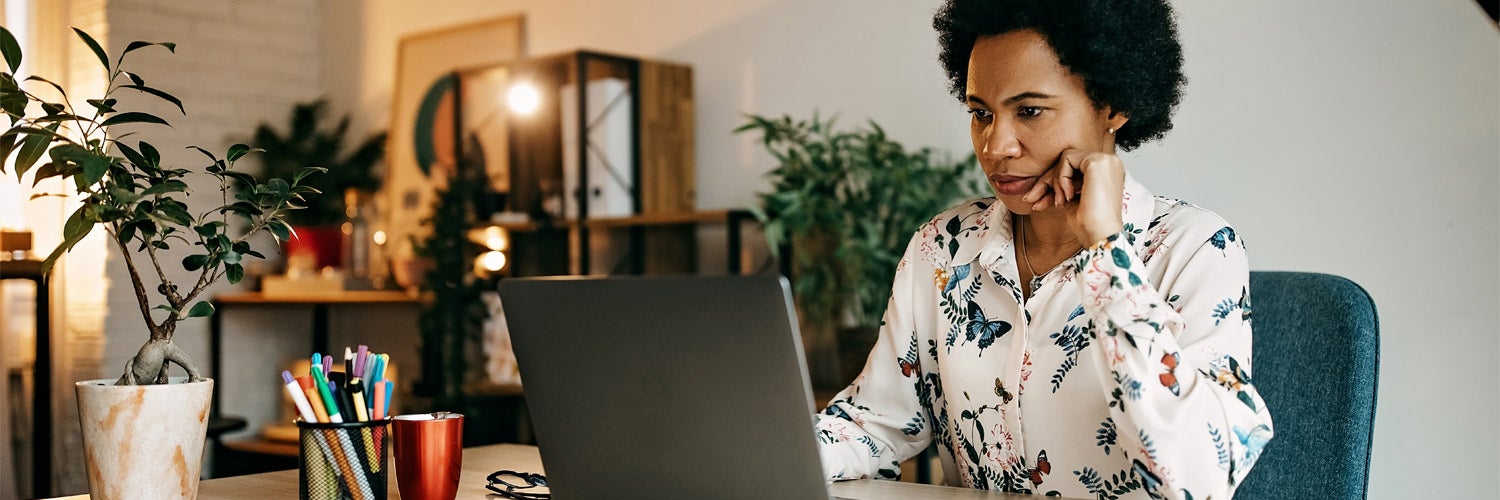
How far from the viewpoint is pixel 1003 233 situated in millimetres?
1573

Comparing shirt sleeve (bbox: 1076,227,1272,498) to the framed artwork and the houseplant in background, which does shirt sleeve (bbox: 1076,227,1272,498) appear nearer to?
the houseplant in background

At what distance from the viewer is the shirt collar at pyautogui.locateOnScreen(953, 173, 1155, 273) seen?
144 centimetres

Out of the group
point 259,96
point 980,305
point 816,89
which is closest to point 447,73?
point 259,96

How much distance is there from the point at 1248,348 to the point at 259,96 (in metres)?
3.69

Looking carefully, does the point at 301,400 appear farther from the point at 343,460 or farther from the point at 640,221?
the point at 640,221

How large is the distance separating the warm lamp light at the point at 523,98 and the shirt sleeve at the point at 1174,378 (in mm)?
2144

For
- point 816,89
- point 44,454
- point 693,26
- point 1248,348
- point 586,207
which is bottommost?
point 44,454

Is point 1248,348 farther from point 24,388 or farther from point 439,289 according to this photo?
point 24,388

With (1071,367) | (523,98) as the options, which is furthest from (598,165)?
(1071,367)

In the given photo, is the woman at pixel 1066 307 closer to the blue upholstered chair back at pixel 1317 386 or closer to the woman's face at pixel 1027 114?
the woman's face at pixel 1027 114

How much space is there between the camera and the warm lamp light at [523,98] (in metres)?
3.18

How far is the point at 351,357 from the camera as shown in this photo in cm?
121

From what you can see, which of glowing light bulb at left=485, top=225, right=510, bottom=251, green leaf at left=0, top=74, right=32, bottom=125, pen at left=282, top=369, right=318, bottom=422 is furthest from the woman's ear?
glowing light bulb at left=485, top=225, right=510, bottom=251

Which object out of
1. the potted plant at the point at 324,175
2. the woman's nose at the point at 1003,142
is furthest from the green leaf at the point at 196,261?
the potted plant at the point at 324,175
